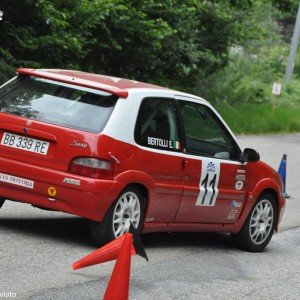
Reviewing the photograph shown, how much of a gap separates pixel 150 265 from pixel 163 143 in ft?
4.08

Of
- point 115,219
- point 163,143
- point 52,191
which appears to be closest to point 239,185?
point 163,143

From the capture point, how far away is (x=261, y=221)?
34.7ft

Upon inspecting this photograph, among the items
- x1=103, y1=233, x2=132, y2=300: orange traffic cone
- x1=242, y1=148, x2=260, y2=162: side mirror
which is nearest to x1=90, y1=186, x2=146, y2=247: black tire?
x1=242, y1=148, x2=260, y2=162: side mirror

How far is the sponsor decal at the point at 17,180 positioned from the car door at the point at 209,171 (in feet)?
5.27

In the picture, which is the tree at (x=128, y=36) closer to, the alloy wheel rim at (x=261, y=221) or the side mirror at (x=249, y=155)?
the alloy wheel rim at (x=261, y=221)

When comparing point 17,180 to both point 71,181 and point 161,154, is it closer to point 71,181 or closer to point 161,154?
point 71,181

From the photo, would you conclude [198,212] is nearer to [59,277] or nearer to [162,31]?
[59,277]

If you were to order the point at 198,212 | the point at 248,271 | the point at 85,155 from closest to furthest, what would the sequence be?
the point at 85,155 → the point at 248,271 → the point at 198,212

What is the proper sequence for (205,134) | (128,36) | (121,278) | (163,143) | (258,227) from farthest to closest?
(128,36) < (258,227) < (205,134) < (163,143) < (121,278)

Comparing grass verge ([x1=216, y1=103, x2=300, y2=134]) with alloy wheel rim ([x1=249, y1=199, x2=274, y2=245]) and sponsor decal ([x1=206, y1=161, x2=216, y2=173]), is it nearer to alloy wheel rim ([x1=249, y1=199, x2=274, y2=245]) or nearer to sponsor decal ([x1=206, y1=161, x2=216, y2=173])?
alloy wheel rim ([x1=249, y1=199, x2=274, y2=245])

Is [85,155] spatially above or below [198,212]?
above

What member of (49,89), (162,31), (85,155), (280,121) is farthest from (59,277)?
(280,121)

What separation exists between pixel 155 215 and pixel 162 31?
15298 mm

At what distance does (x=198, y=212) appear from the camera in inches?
382
